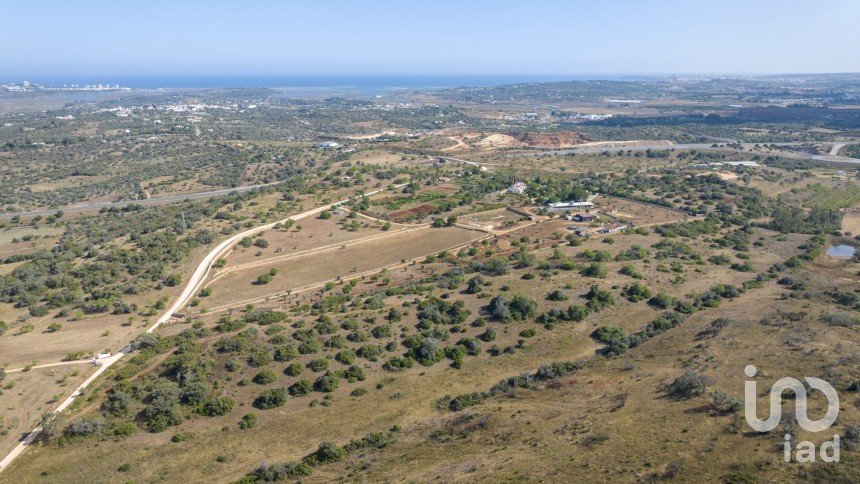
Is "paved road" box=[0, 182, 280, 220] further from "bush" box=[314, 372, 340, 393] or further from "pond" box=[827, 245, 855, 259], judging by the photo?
"pond" box=[827, 245, 855, 259]

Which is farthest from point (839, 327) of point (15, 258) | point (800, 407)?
point (15, 258)

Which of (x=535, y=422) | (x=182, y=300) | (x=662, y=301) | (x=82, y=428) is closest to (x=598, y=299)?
(x=662, y=301)

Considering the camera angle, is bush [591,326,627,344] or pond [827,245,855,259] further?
pond [827,245,855,259]

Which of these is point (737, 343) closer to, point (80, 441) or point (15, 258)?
point (80, 441)

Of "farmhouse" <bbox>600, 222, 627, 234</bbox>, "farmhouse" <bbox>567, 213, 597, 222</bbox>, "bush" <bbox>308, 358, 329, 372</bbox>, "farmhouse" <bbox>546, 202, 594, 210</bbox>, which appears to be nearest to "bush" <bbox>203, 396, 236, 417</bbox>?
"bush" <bbox>308, 358, 329, 372</bbox>

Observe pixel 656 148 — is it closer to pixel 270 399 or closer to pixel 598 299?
pixel 598 299
